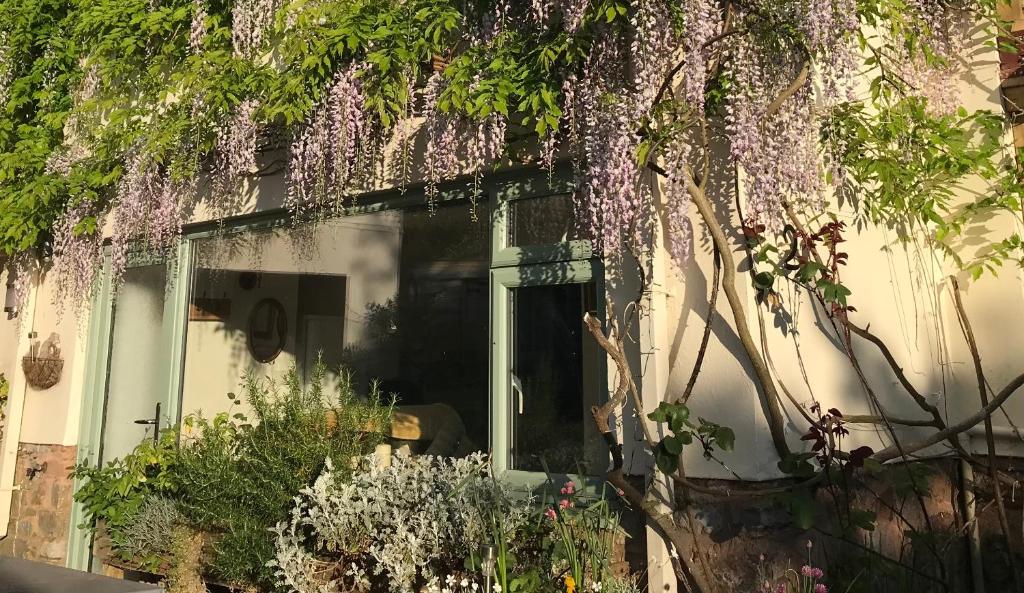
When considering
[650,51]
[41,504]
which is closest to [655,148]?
[650,51]

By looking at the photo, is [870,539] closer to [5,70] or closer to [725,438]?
[725,438]

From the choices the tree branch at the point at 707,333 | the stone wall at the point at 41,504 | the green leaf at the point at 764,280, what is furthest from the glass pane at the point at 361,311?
the green leaf at the point at 764,280

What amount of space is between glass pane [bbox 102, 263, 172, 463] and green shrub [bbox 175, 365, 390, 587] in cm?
104

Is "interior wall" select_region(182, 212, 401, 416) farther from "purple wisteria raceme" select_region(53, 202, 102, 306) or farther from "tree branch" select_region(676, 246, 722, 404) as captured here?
"tree branch" select_region(676, 246, 722, 404)

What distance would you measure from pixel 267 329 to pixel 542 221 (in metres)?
2.82

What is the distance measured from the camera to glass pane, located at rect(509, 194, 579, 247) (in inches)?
130

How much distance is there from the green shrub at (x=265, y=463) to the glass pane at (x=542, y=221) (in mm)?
1162

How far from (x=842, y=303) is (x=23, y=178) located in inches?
204

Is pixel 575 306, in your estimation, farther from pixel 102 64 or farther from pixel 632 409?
pixel 102 64

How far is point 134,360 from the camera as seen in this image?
17.3 feet

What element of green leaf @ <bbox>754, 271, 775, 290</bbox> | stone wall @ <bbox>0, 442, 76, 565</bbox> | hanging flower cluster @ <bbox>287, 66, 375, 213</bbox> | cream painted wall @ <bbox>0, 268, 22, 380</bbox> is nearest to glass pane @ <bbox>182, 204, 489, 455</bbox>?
hanging flower cluster @ <bbox>287, 66, 375, 213</bbox>

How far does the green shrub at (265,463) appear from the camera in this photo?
12.3 feet

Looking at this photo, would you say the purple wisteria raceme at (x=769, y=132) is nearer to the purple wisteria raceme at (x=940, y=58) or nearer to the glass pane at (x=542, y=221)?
the glass pane at (x=542, y=221)

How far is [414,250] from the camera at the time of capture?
13.2 feet
